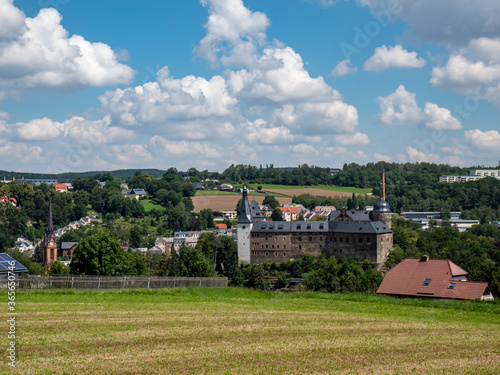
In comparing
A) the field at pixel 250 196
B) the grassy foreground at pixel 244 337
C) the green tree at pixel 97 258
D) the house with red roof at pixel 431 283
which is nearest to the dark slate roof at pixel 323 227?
the house with red roof at pixel 431 283

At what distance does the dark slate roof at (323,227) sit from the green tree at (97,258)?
47.9 metres

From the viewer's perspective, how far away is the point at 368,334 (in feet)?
62.0

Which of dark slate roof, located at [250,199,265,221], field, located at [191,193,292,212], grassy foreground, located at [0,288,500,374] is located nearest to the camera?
grassy foreground, located at [0,288,500,374]

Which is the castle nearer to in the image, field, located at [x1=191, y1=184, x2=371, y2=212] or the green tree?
the green tree

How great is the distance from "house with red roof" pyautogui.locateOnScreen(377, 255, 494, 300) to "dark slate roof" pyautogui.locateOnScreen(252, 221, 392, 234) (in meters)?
43.6

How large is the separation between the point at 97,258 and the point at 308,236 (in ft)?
167

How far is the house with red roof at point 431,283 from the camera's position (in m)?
35.1

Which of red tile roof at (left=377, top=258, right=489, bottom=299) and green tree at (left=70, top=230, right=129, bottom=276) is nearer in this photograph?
red tile roof at (left=377, top=258, right=489, bottom=299)

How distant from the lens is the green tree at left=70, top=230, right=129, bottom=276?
149 ft

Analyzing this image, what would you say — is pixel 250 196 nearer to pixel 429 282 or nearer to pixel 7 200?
pixel 7 200

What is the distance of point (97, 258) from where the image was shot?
45500 millimetres

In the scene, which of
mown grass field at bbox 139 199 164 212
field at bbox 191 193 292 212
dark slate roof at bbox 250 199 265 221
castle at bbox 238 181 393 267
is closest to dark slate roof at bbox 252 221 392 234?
castle at bbox 238 181 393 267

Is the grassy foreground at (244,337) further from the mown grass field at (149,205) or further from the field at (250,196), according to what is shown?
the mown grass field at (149,205)

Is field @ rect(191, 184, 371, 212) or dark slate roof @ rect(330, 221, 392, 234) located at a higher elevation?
field @ rect(191, 184, 371, 212)
